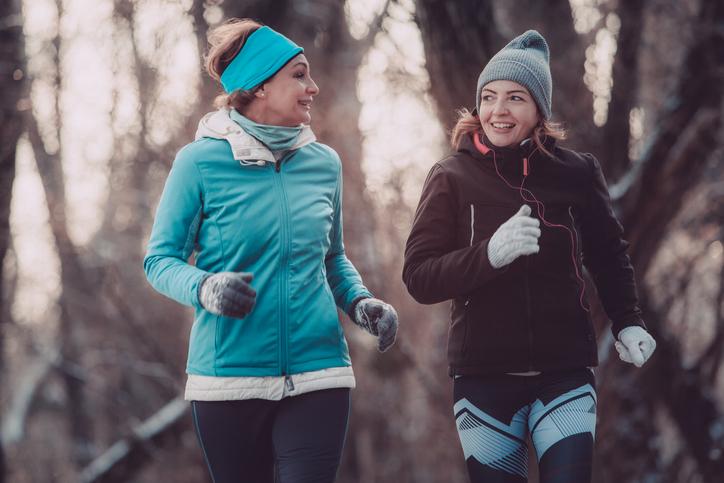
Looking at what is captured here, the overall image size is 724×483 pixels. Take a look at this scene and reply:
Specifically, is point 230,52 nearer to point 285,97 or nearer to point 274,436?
point 285,97

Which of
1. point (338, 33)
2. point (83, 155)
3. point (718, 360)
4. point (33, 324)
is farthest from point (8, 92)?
point (33, 324)

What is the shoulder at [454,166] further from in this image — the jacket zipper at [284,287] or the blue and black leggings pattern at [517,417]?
the blue and black leggings pattern at [517,417]

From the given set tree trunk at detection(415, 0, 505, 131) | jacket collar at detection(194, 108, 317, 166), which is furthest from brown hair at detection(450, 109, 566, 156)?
tree trunk at detection(415, 0, 505, 131)

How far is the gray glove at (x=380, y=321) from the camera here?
139 inches

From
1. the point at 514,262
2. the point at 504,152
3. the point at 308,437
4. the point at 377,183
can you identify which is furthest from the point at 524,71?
the point at 377,183

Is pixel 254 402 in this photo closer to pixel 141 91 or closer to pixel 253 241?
pixel 253 241

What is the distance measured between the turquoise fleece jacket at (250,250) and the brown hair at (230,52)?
0.51 ft

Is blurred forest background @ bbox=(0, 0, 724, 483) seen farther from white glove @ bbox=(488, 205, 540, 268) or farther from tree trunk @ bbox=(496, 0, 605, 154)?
white glove @ bbox=(488, 205, 540, 268)

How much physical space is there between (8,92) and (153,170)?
2.82 metres

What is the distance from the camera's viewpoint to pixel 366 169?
11203mm

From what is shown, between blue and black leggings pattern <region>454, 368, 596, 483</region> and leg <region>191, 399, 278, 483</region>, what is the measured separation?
71cm

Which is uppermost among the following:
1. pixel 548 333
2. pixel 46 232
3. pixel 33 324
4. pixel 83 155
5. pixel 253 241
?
pixel 253 241

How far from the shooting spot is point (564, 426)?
11.3ft

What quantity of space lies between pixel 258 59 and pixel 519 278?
3.95 feet
